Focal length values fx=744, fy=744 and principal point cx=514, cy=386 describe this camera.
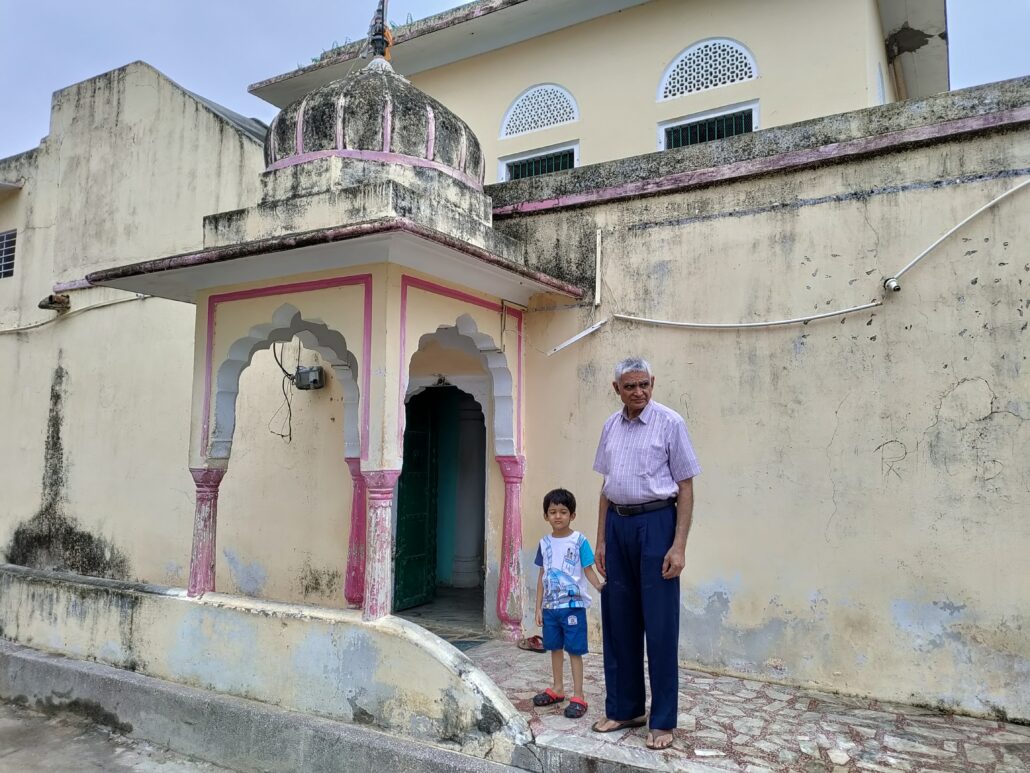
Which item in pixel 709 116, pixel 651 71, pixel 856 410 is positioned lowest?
pixel 856 410

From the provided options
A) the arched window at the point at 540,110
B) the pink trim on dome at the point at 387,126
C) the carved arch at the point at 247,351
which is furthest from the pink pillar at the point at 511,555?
the arched window at the point at 540,110

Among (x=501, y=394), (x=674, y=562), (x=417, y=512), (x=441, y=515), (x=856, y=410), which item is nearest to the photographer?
(x=674, y=562)

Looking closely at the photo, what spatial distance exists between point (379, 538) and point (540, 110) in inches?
256

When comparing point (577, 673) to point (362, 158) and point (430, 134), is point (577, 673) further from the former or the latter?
point (430, 134)

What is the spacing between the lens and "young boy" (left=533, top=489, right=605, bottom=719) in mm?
3936

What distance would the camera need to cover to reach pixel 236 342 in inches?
199

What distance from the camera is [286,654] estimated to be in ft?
13.9

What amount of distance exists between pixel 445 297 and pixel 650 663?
2.57 metres

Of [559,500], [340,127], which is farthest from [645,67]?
[559,500]

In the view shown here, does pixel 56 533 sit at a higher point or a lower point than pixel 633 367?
lower

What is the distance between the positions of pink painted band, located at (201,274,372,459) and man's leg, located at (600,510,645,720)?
1.61 metres

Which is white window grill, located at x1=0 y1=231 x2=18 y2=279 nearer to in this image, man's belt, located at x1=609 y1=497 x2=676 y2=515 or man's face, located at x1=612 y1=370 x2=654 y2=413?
man's face, located at x1=612 y1=370 x2=654 y2=413

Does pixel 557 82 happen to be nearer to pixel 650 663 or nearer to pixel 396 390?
pixel 396 390

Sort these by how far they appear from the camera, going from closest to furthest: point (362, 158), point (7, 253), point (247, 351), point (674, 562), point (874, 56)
A: point (674, 562) < point (362, 158) < point (247, 351) < point (874, 56) < point (7, 253)
